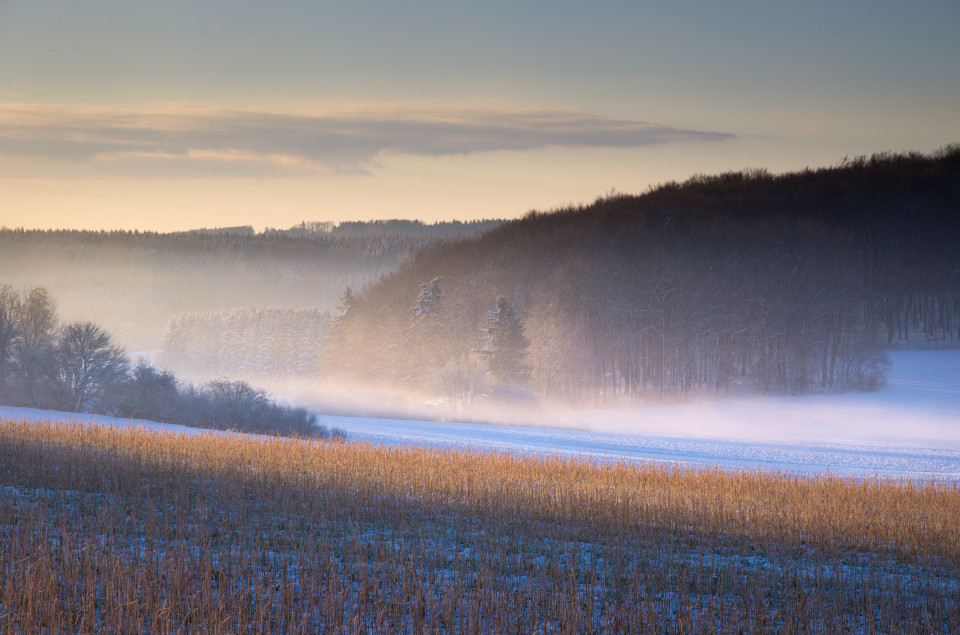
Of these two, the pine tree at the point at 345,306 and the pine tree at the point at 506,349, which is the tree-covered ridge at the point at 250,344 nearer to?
the pine tree at the point at 345,306

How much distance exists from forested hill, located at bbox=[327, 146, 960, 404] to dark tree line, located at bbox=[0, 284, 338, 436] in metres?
25.3

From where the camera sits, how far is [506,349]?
60.6 m

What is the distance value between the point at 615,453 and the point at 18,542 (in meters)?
22.8

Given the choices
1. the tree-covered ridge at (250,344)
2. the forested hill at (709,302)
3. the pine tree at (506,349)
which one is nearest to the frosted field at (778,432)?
the forested hill at (709,302)

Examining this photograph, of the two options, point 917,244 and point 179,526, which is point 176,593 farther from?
point 917,244

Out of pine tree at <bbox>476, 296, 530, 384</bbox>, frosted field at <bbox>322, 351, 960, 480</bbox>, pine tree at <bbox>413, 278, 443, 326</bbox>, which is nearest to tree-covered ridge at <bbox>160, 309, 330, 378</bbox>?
pine tree at <bbox>413, 278, 443, 326</bbox>

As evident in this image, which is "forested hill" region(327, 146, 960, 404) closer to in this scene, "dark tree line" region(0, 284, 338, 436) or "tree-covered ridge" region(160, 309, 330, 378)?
"tree-covered ridge" region(160, 309, 330, 378)

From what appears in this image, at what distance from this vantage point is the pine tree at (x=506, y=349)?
6019cm

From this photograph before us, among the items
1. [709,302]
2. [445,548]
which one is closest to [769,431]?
[709,302]

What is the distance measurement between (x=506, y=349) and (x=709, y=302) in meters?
17.9

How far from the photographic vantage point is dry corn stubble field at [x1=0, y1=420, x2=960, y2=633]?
26.6ft

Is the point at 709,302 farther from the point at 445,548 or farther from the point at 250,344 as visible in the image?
the point at 250,344

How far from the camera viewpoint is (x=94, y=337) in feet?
144

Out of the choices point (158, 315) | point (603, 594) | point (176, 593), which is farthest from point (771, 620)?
point (158, 315)
